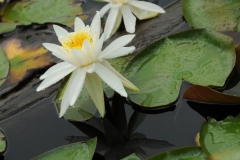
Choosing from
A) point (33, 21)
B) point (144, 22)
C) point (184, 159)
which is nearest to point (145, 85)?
point (184, 159)

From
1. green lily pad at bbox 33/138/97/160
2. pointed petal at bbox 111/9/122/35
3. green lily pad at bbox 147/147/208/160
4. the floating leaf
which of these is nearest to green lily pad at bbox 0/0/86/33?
the floating leaf

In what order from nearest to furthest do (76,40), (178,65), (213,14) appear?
(76,40) < (178,65) < (213,14)

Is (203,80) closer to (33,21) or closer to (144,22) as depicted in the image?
(144,22)

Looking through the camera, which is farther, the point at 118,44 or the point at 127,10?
the point at 127,10

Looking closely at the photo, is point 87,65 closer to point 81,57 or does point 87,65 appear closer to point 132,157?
point 81,57

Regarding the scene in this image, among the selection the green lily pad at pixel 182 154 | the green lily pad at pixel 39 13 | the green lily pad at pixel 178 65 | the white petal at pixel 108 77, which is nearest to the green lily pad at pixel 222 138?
the green lily pad at pixel 182 154

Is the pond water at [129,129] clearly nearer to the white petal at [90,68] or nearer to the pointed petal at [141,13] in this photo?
the white petal at [90,68]

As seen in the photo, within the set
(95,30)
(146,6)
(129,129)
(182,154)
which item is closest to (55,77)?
(95,30)
